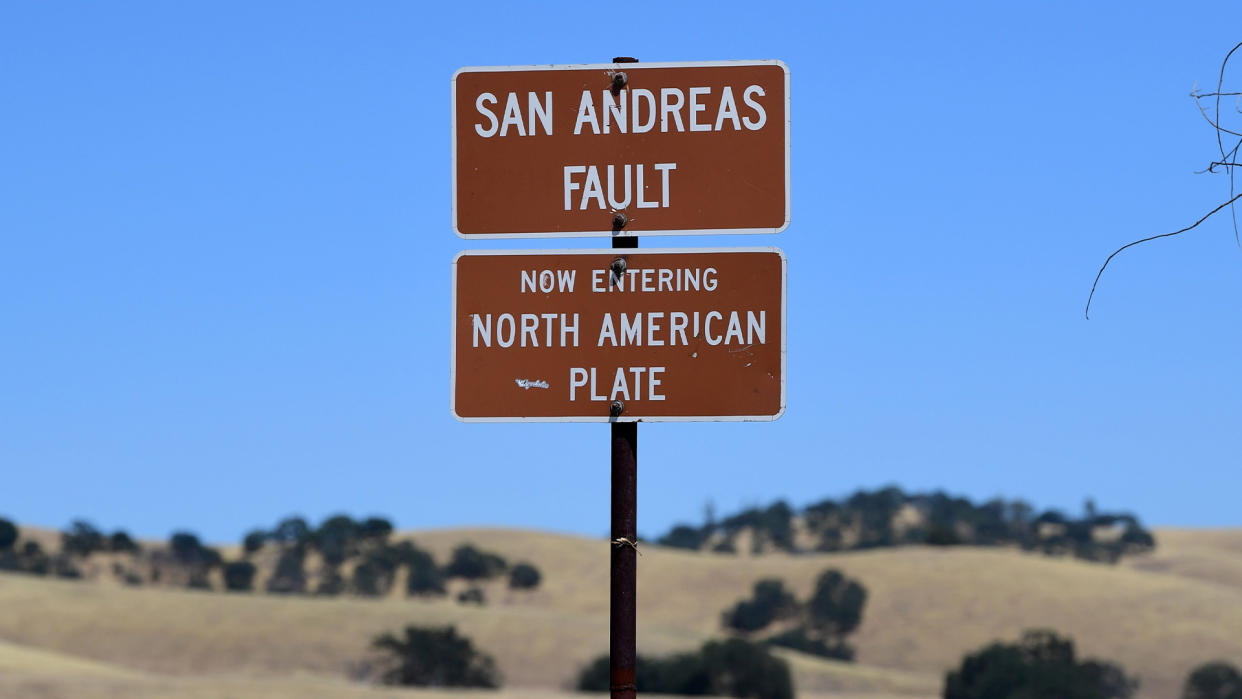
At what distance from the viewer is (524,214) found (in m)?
6.11

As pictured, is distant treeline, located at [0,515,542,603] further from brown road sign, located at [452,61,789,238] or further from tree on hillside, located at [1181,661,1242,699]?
brown road sign, located at [452,61,789,238]

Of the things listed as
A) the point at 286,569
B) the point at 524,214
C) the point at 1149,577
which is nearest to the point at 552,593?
the point at 286,569

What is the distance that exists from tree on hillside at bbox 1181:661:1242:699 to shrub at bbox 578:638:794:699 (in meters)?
16.3

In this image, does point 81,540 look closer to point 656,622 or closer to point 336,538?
point 336,538

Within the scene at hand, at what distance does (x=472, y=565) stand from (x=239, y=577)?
14233mm

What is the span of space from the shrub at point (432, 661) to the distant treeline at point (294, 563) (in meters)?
29.5

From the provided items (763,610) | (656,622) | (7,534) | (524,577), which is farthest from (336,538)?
(763,610)

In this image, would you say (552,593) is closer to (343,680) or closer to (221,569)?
(221,569)

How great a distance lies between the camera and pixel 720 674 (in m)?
62.4

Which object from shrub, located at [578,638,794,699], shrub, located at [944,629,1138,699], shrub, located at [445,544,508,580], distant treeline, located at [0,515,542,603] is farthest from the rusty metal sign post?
shrub, located at [445,544,508,580]

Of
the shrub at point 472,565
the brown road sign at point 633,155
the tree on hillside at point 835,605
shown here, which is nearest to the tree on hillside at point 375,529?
the shrub at point 472,565

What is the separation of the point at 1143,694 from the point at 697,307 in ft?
239

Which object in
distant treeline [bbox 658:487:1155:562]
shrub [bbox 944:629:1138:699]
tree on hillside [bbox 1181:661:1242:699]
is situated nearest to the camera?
shrub [bbox 944:629:1138:699]

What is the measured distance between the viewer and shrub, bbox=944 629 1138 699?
59.2 m
